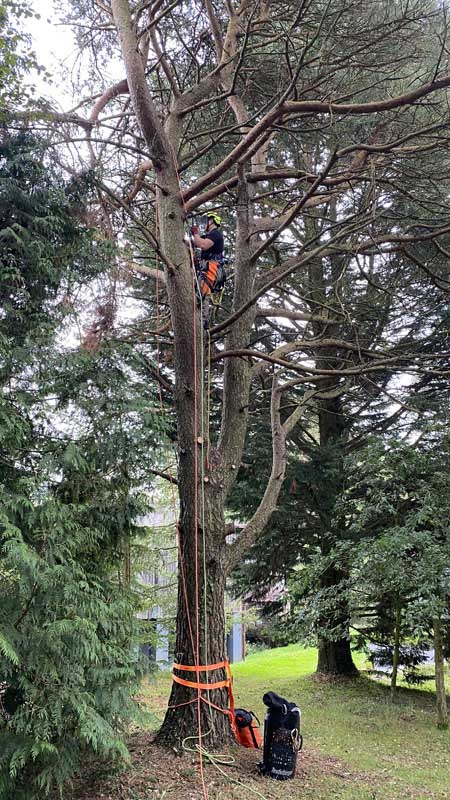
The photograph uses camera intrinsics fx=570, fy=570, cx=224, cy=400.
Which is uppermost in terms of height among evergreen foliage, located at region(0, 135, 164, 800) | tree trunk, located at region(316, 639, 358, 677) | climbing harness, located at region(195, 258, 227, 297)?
climbing harness, located at region(195, 258, 227, 297)

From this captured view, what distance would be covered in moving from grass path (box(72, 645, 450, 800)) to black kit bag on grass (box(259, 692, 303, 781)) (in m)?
0.08

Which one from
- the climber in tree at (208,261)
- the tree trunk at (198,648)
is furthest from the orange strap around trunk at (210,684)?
the climber in tree at (208,261)

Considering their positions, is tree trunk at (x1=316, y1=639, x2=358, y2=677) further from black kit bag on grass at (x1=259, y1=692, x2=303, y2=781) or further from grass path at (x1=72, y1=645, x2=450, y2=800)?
black kit bag on grass at (x1=259, y1=692, x2=303, y2=781)

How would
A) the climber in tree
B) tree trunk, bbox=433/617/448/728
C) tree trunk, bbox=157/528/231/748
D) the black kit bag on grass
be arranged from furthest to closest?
tree trunk, bbox=433/617/448/728, the climber in tree, tree trunk, bbox=157/528/231/748, the black kit bag on grass

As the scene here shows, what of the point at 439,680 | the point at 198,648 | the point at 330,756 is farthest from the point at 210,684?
the point at 439,680

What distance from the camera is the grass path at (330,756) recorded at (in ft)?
11.6

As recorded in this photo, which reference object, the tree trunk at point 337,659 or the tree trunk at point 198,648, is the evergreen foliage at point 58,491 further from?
the tree trunk at point 337,659

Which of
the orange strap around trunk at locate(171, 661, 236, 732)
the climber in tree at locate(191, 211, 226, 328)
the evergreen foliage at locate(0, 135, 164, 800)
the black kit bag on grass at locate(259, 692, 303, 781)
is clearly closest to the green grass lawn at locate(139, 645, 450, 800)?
the black kit bag on grass at locate(259, 692, 303, 781)

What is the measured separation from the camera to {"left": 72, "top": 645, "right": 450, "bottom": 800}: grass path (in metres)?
3.54

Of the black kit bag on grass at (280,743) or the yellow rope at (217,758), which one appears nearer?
the yellow rope at (217,758)

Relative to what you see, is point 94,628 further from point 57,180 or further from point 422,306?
point 422,306

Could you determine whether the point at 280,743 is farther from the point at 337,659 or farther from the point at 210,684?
the point at 337,659

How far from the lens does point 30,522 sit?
307cm

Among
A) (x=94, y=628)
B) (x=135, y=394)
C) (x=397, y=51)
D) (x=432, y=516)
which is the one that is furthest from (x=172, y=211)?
(x=432, y=516)
